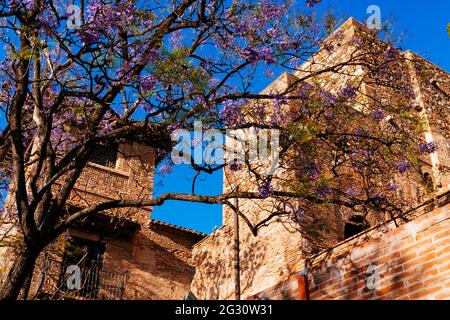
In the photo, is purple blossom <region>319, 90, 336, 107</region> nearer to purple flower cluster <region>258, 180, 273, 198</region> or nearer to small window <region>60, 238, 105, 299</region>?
purple flower cluster <region>258, 180, 273, 198</region>

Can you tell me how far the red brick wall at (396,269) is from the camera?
524 cm

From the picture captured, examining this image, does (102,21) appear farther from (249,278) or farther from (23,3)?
(249,278)

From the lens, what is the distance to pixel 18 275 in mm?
6625

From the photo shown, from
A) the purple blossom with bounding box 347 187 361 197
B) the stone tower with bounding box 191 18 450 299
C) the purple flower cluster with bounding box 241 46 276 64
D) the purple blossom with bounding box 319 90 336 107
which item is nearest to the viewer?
the purple flower cluster with bounding box 241 46 276 64

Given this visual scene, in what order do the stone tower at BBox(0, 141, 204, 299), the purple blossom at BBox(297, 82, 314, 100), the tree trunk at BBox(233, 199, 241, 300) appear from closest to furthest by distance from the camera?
the purple blossom at BBox(297, 82, 314, 100)
the tree trunk at BBox(233, 199, 241, 300)
the stone tower at BBox(0, 141, 204, 299)

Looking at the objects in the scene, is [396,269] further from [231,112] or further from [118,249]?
[118,249]

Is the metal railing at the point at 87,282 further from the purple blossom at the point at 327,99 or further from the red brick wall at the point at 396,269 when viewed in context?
the red brick wall at the point at 396,269

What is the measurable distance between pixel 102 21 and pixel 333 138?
13.2 ft

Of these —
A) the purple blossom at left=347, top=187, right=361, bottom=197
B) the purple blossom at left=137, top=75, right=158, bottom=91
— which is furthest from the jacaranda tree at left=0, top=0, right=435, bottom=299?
the purple blossom at left=347, top=187, right=361, bottom=197

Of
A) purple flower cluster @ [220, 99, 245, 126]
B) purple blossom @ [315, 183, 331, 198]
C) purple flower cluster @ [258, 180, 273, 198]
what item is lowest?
purple flower cluster @ [258, 180, 273, 198]

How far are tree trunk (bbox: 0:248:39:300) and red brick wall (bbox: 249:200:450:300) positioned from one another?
118 inches

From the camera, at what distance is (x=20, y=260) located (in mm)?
6738

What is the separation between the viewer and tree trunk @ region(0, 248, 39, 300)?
21.3 ft

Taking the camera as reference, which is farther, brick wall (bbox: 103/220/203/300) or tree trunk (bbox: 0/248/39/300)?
brick wall (bbox: 103/220/203/300)
